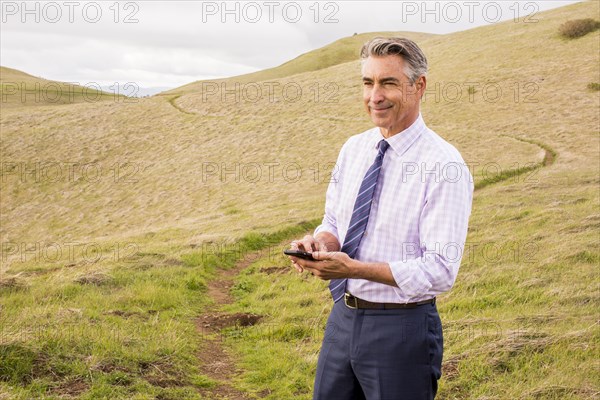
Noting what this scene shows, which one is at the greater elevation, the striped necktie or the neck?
the neck

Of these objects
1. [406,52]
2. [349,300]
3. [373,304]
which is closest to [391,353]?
[373,304]

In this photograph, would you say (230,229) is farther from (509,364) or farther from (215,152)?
(215,152)

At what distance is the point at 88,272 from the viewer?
10.9 metres

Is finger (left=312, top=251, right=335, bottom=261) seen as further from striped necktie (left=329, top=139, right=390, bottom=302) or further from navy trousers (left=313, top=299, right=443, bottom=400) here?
navy trousers (left=313, top=299, right=443, bottom=400)

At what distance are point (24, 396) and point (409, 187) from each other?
453cm

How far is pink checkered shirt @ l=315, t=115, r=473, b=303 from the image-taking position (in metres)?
2.86

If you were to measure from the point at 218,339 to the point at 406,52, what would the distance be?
6.89 meters

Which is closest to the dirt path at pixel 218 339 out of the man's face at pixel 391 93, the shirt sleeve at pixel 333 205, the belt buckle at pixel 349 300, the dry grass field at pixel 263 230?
the dry grass field at pixel 263 230

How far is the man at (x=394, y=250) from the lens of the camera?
9.50 ft

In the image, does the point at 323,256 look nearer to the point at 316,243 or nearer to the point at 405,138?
the point at 316,243

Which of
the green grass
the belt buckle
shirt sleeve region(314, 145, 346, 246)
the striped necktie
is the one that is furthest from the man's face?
the green grass

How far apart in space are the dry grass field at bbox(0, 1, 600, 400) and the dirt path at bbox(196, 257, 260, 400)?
0.08 m

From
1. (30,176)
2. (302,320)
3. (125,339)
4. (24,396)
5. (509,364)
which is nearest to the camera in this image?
(24,396)

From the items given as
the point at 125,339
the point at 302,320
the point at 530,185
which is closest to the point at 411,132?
the point at 125,339
